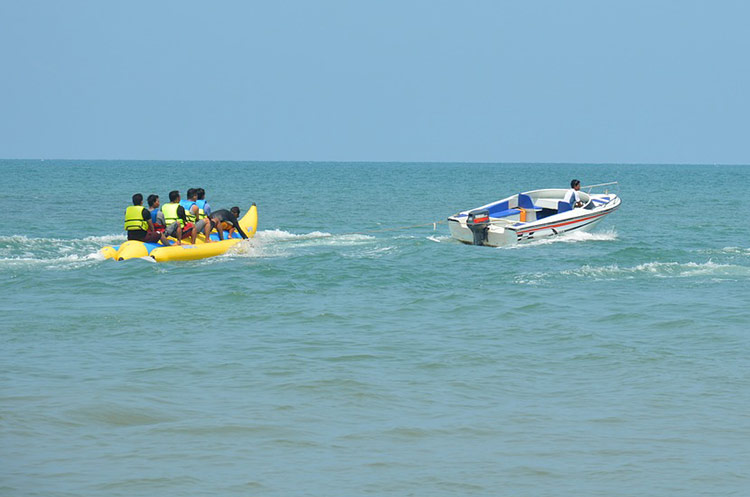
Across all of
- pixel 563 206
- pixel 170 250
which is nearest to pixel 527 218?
pixel 563 206

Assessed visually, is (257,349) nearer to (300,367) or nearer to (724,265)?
(300,367)

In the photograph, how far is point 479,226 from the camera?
66.5 feet

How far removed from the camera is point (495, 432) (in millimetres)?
7520

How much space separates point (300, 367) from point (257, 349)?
102cm

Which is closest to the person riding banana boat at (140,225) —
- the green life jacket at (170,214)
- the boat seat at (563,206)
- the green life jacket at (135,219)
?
the green life jacket at (135,219)

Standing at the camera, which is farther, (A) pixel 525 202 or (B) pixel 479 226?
(A) pixel 525 202

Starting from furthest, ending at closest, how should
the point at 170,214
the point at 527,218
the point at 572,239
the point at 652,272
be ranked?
the point at 527,218
the point at 572,239
the point at 170,214
the point at 652,272

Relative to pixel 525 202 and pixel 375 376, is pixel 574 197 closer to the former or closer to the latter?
pixel 525 202

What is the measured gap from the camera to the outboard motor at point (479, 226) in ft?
66.5

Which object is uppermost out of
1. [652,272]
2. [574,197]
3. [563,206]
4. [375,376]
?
[574,197]

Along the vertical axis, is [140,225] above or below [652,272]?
above

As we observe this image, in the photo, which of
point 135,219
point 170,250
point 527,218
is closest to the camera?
point 170,250

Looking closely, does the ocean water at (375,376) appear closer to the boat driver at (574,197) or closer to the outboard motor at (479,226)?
the outboard motor at (479,226)

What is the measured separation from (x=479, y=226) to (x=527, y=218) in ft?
7.69
